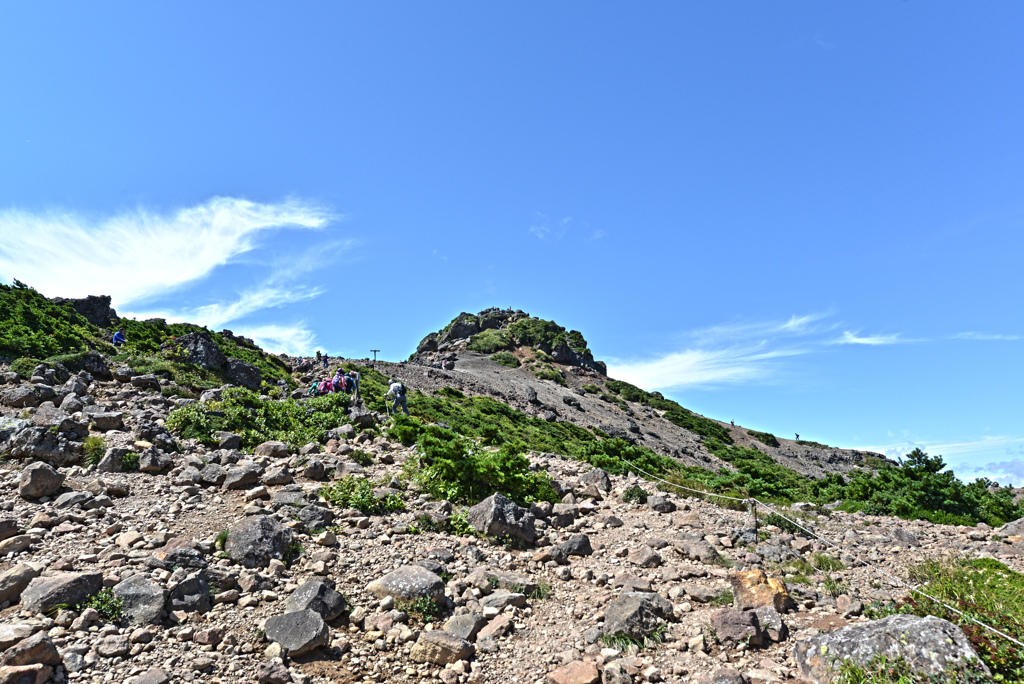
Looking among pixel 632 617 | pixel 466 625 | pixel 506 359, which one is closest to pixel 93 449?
pixel 466 625

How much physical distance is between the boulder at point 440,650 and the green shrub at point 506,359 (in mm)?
60860

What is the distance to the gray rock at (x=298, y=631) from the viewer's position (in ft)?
20.3

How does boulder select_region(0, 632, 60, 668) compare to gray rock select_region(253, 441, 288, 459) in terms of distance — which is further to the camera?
gray rock select_region(253, 441, 288, 459)

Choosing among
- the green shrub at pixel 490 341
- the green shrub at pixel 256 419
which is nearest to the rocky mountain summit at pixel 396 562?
the green shrub at pixel 256 419

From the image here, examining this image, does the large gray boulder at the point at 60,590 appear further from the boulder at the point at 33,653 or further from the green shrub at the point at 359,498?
the green shrub at the point at 359,498

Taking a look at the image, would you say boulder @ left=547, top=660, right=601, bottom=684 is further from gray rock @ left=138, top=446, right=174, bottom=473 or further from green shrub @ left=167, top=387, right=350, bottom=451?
green shrub @ left=167, top=387, right=350, bottom=451

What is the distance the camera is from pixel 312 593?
6980mm

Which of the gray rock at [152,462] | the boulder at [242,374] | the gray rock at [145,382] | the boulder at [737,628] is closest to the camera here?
the boulder at [737,628]

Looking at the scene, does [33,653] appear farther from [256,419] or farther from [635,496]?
[635,496]

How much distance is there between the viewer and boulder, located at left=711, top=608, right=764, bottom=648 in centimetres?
637

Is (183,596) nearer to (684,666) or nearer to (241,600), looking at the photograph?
(241,600)

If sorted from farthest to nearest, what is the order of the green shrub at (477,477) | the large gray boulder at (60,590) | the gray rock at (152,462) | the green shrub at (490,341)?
the green shrub at (490,341) → the green shrub at (477,477) → the gray rock at (152,462) → the large gray boulder at (60,590)

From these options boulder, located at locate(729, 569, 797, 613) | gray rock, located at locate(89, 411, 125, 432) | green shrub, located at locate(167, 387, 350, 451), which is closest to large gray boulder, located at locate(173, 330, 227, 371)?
green shrub, located at locate(167, 387, 350, 451)

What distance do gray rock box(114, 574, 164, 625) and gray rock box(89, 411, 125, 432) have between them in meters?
7.19
